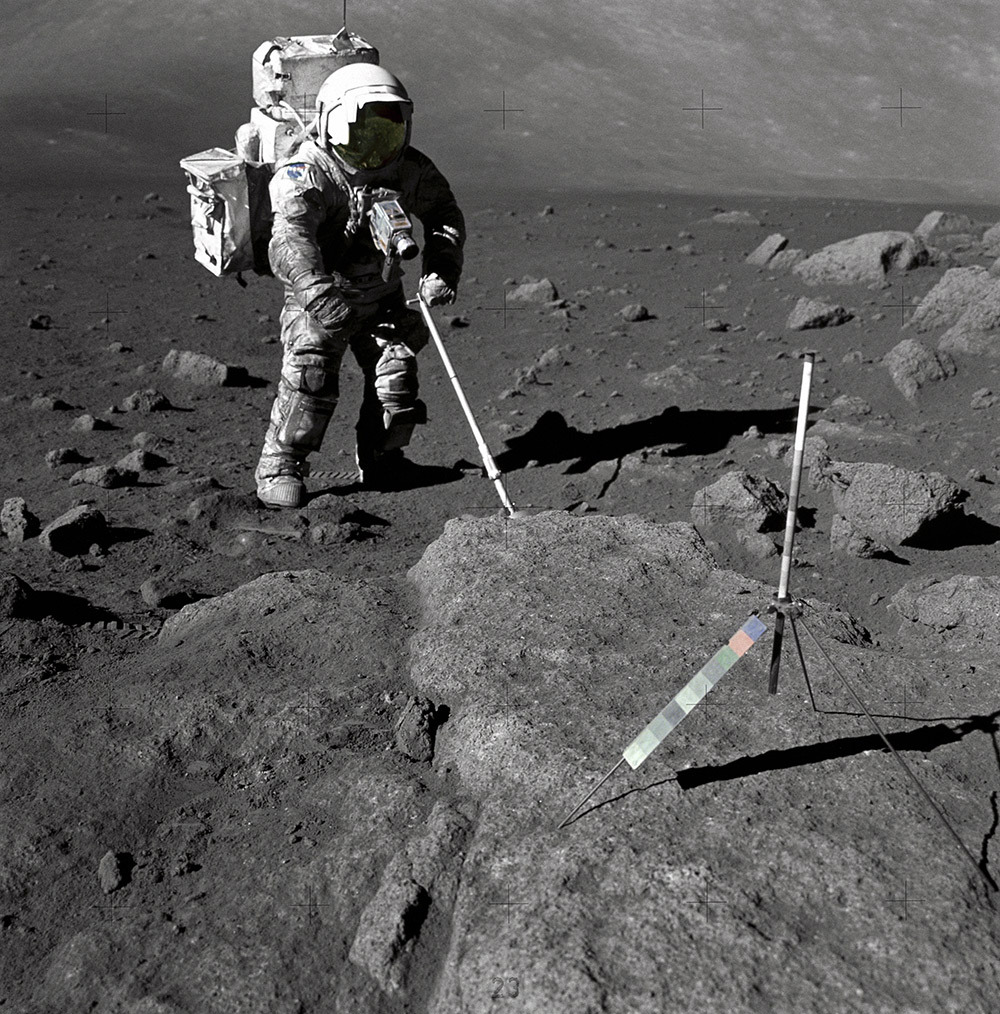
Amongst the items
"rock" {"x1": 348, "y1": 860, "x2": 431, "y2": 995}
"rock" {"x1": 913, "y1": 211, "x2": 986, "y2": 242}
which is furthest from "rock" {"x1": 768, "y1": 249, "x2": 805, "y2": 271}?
"rock" {"x1": 348, "y1": 860, "x2": 431, "y2": 995}

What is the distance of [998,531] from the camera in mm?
4730

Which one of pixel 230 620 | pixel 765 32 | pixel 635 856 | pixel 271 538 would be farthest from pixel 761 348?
pixel 765 32

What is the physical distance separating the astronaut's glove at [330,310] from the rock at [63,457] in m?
1.67

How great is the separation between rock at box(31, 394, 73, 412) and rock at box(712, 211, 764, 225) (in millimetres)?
6514

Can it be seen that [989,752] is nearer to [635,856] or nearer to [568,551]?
[635,856]

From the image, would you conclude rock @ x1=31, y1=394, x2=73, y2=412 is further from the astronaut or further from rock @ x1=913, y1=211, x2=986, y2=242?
rock @ x1=913, y1=211, x2=986, y2=242

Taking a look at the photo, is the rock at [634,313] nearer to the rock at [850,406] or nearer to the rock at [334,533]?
the rock at [850,406]

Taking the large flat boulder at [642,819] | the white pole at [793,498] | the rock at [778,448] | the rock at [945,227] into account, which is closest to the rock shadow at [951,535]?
the rock at [778,448]

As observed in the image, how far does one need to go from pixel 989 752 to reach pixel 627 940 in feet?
3.65

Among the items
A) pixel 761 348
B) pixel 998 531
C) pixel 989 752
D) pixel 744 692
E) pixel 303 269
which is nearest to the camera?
pixel 989 752

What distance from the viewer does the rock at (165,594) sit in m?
4.48

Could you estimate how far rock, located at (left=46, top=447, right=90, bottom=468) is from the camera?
6188mm

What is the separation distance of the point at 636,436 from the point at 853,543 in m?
1.93

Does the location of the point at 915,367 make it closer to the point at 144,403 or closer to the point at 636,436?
the point at 636,436
